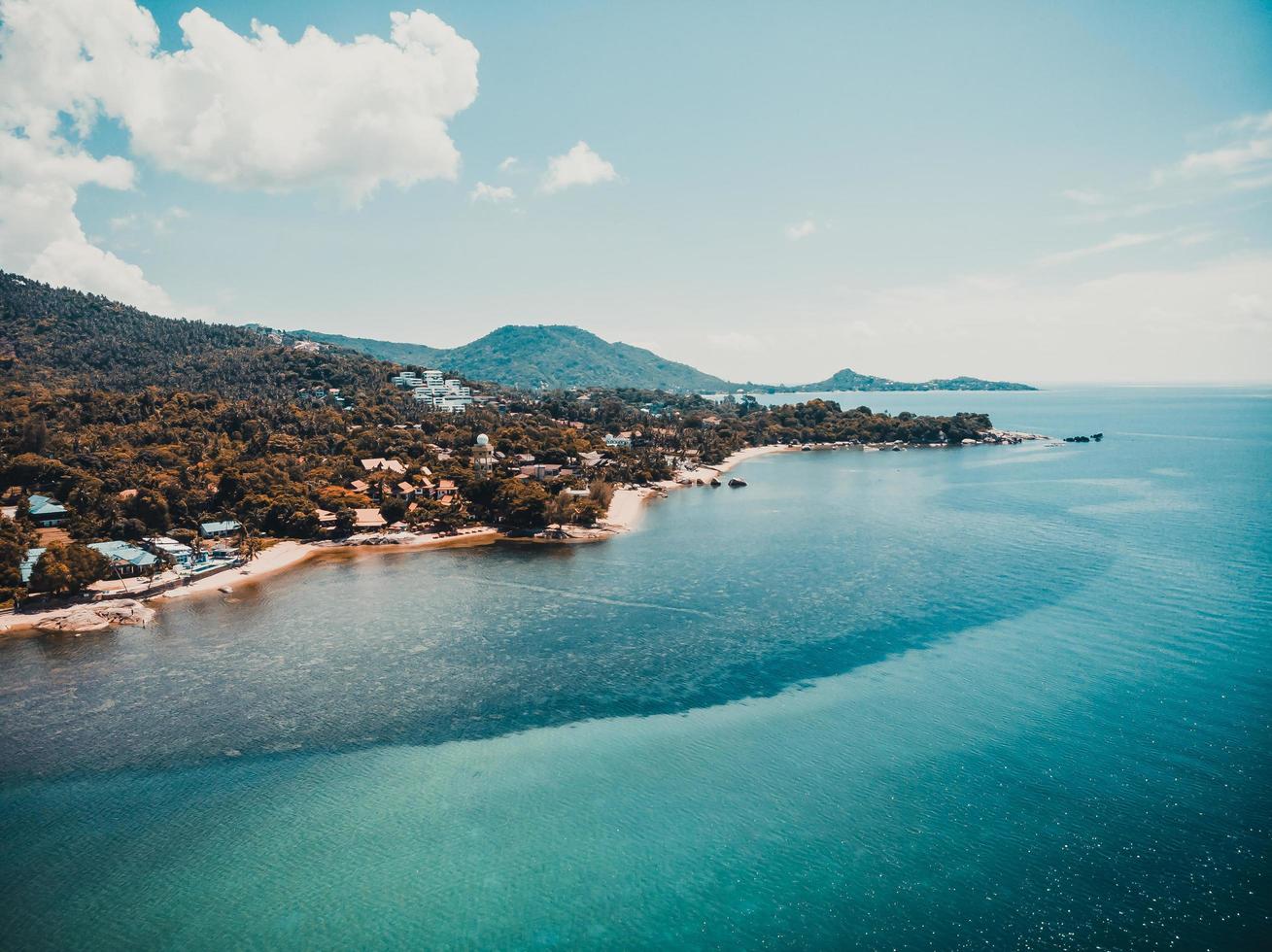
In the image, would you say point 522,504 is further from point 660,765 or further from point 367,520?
point 660,765

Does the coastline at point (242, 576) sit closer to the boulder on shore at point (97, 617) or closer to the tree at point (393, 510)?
the boulder on shore at point (97, 617)

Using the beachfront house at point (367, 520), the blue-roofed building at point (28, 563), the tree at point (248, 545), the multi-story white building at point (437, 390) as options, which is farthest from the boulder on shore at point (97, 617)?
the multi-story white building at point (437, 390)

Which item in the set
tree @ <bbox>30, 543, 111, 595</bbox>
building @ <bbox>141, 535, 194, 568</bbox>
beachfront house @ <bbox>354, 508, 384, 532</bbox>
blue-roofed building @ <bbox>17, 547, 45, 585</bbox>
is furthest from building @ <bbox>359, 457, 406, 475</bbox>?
blue-roofed building @ <bbox>17, 547, 45, 585</bbox>

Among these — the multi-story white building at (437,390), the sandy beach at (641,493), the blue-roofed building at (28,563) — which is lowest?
the sandy beach at (641,493)

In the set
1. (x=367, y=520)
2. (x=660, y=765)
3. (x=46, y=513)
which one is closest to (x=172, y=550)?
(x=46, y=513)

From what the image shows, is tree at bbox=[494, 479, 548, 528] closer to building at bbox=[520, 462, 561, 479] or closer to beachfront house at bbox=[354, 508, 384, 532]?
beachfront house at bbox=[354, 508, 384, 532]

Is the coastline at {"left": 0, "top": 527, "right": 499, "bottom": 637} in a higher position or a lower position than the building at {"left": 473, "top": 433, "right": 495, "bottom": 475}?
lower

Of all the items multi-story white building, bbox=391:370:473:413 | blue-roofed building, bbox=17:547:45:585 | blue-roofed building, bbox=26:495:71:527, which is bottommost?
blue-roofed building, bbox=17:547:45:585
